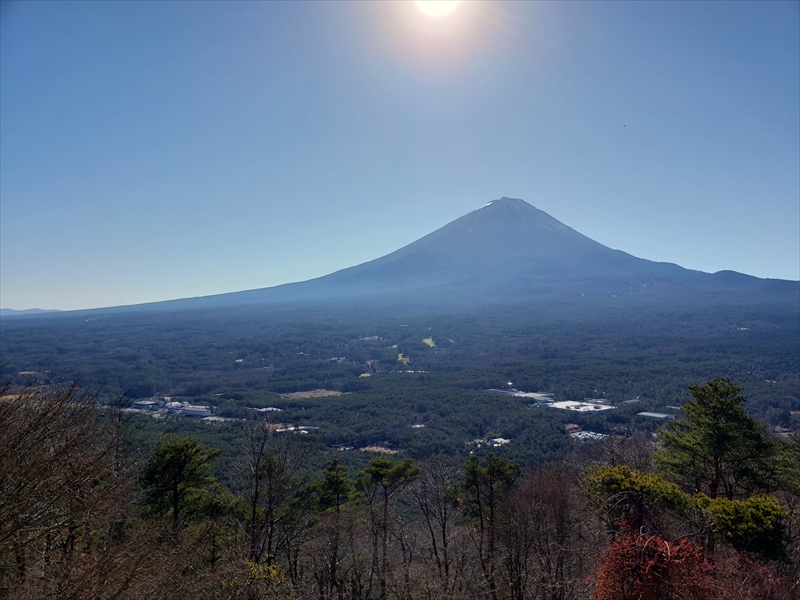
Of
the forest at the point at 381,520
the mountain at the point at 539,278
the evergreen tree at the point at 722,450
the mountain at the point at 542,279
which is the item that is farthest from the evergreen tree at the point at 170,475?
the mountain at the point at 539,278

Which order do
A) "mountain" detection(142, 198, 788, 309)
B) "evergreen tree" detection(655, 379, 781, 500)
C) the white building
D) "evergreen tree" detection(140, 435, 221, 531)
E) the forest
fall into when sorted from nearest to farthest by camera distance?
1. the forest
2. "evergreen tree" detection(655, 379, 781, 500)
3. "evergreen tree" detection(140, 435, 221, 531)
4. the white building
5. "mountain" detection(142, 198, 788, 309)

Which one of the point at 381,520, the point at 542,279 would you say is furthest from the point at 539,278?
the point at 381,520

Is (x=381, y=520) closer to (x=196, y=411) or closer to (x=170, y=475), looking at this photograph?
(x=170, y=475)

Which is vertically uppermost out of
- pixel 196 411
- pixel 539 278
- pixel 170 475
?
pixel 539 278

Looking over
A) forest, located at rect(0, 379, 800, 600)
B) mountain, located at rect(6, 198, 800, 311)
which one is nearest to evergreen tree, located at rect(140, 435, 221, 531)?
forest, located at rect(0, 379, 800, 600)

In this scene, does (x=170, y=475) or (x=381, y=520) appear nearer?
(x=170, y=475)

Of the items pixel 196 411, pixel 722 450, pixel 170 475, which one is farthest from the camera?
pixel 196 411

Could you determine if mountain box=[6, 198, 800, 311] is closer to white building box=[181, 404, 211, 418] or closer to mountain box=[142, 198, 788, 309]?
mountain box=[142, 198, 788, 309]

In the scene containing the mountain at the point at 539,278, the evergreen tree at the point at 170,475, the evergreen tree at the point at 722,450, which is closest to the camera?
the evergreen tree at the point at 722,450

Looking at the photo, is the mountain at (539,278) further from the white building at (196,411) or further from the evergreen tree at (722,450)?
the evergreen tree at (722,450)
